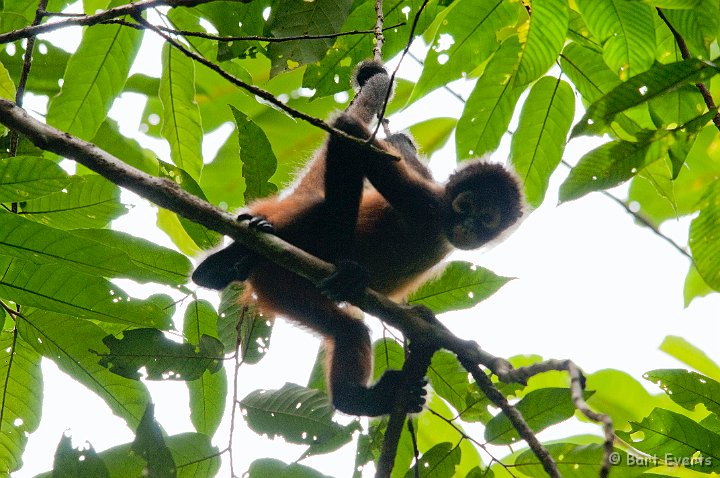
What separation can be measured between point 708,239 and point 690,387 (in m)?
1.11

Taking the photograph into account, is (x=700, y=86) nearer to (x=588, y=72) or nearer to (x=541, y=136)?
(x=588, y=72)

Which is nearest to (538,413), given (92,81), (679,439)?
(679,439)

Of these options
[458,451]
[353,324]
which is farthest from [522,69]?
[353,324]

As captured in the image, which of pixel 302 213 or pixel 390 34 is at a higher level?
pixel 390 34

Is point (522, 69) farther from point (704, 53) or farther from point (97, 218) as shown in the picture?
point (97, 218)

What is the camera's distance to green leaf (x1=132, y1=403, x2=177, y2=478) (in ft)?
9.75

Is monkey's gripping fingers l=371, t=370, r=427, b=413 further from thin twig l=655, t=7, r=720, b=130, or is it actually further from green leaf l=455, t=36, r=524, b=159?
thin twig l=655, t=7, r=720, b=130

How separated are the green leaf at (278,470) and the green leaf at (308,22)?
8.35 ft

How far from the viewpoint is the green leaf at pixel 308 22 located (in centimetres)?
463

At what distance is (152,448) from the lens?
298 cm

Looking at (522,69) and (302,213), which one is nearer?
(522,69)

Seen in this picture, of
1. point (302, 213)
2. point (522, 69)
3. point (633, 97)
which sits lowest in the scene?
point (633, 97)

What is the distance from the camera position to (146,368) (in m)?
3.97

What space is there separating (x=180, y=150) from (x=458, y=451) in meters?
3.04
